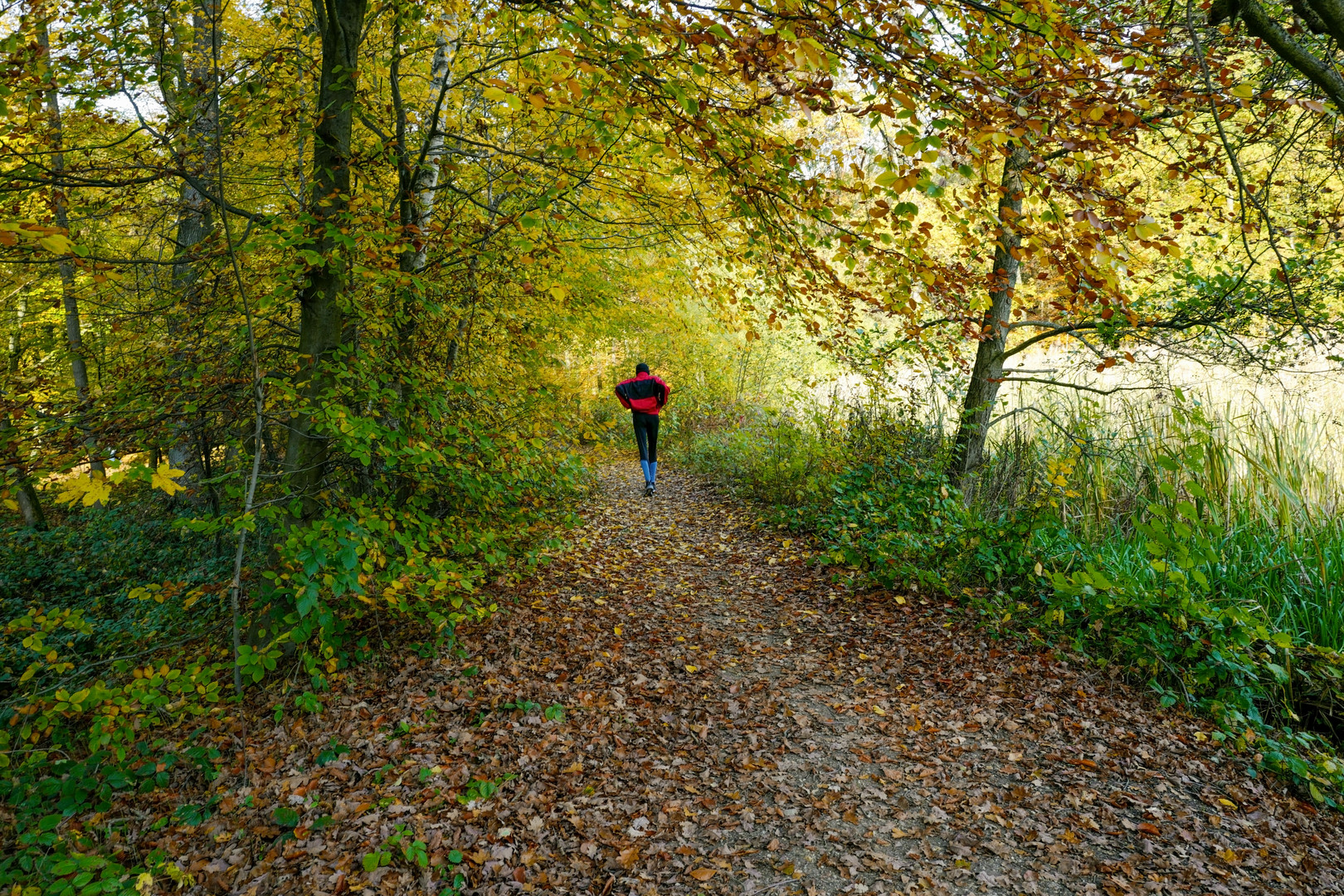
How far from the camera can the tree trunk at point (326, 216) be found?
4027 mm

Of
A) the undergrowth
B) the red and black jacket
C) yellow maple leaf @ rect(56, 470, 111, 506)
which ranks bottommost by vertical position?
the undergrowth

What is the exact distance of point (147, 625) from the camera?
593 centimetres

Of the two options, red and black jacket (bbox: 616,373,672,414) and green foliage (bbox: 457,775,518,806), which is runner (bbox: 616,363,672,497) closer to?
red and black jacket (bbox: 616,373,672,414)

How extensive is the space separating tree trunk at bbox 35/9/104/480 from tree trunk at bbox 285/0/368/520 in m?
1.04

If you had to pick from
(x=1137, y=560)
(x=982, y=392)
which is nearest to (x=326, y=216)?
(x=982, y=392)

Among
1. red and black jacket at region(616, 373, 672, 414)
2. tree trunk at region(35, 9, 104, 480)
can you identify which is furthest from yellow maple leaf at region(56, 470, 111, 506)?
red and black jacket at region(616, 373, 672, 414)

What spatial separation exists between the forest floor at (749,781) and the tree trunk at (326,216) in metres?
1.61

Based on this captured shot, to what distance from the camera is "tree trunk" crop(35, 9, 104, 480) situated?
3791 millimetres

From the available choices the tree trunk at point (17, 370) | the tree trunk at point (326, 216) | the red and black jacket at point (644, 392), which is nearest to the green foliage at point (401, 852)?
the tree trunk at point (326, 216)

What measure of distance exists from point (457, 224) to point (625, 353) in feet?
37.7

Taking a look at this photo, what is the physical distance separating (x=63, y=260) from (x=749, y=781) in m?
4.28

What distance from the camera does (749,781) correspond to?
3.66 meters

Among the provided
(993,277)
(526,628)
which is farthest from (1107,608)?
(526,628)

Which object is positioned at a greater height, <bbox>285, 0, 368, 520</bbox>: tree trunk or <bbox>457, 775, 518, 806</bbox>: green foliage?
<bbox>285, 0, 368, 520</bbox>: tree trunk
